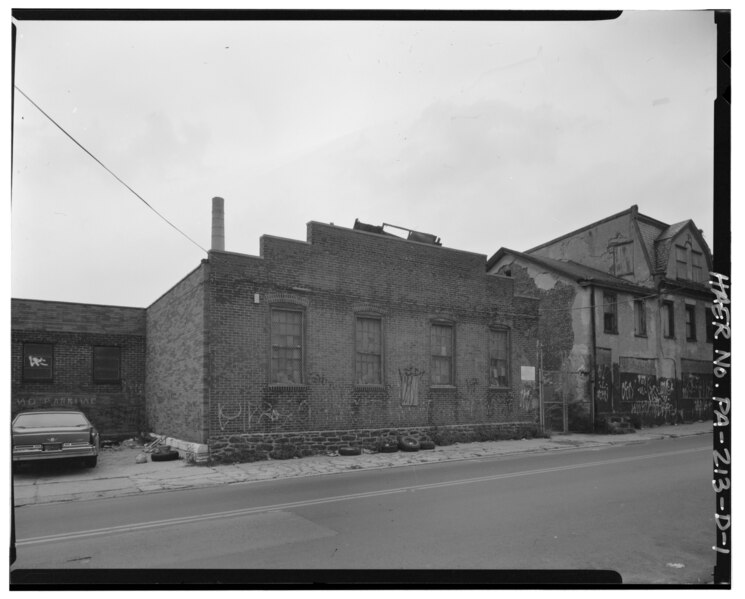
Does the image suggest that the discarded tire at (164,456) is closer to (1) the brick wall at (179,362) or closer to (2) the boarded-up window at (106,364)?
(1) the brick wall at (179,362)

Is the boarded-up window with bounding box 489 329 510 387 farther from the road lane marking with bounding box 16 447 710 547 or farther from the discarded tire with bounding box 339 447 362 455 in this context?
the road lane marking with bounding box 16 447 710 547

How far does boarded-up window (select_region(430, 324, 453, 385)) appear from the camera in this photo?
18406mm

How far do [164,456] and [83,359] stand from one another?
7233mm

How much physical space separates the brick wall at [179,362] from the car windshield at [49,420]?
2554mm

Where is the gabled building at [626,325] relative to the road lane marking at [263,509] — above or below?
above

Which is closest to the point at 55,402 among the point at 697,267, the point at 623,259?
the point at 623,259

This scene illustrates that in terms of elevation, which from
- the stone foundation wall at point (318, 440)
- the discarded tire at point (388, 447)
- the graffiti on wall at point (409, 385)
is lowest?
the discarded tire at point (388, 447)

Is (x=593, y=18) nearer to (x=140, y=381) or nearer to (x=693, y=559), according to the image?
(x=693, y=559)

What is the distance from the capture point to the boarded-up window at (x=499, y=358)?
19.9 m

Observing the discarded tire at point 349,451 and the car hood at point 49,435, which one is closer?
the car hood at point 49,435

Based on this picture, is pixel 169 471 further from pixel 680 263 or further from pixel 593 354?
pixel 680 263

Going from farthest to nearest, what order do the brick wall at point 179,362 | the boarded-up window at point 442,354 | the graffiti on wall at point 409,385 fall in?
the boarded-up window at point 442,354 < the graffiti on wall at point 409,385 < the brick wall at point 179,362

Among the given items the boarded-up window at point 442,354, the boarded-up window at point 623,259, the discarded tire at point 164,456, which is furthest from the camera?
the boarded-up window at point 623,259

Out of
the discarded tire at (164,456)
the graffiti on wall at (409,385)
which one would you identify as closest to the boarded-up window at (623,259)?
the graffiti on wall at (409,385)
